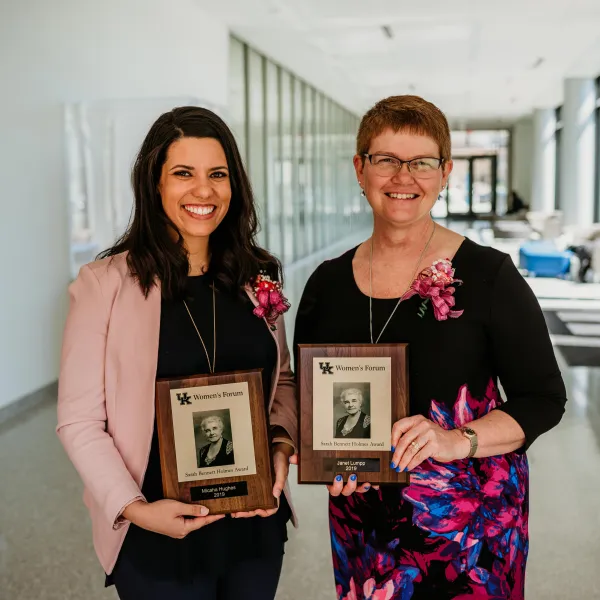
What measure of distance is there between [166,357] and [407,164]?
0.71m

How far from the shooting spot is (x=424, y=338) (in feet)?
5.74

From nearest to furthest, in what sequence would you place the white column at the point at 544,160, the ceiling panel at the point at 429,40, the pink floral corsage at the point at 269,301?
the pink floral corsage at the point at 269,301 → the ceiling panel at the point at 429,40 → the white column at the point at 544,160

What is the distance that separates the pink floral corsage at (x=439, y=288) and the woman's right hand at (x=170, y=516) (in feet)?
2.16

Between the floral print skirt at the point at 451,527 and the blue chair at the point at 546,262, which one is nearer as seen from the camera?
the floral print skirt at the point at 451,527

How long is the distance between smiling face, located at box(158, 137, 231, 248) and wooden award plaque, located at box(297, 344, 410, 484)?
1.30ft

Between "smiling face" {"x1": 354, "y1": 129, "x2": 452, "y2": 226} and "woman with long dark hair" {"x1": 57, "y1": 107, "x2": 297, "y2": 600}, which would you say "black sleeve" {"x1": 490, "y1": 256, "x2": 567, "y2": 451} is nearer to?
"smiling face" {"x1": 354, "y1": 129, "x2": 452, "y2": 226}

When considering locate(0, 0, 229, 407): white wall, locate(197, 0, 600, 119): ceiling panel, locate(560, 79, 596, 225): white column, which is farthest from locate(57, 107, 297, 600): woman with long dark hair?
locate(560, 79, 596, 225): white column

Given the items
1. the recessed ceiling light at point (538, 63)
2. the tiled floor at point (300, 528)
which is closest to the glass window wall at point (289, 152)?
the recessed ceiling light at point (538, 63)

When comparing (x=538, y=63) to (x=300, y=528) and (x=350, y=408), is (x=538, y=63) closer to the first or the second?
(x=300, y=528)

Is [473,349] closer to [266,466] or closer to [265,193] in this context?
[266,466]

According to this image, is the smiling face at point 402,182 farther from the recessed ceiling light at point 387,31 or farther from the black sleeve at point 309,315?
the recessed ceiling light at point 387,31

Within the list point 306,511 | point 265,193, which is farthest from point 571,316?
point 306,511

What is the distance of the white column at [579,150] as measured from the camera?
1739 centimetres

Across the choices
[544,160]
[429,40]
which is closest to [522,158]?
[544,160]
